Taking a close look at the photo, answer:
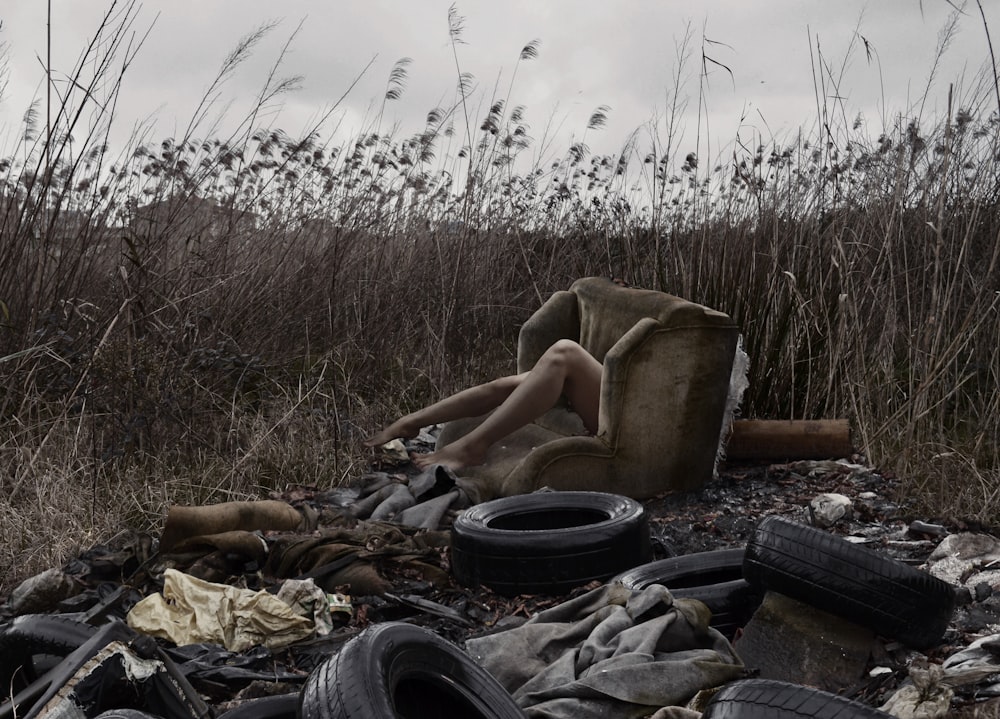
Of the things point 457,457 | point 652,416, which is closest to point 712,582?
point 652,416

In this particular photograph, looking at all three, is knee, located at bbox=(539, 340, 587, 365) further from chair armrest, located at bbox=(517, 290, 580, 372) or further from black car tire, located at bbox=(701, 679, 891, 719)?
black car tire, located at bbox=(701, 679, 891, 719)

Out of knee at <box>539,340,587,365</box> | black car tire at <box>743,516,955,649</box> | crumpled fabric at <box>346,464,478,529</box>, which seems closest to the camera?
black car tire at <box>743,516,955,649</box>

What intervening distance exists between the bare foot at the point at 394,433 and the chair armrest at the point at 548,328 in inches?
31.9

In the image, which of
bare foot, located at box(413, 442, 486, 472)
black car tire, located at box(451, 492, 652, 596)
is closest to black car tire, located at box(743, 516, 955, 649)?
black car tire, located at box(451, 492, 652, 596)

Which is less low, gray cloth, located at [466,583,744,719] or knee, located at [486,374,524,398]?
knee, located at [486,374,524,398]

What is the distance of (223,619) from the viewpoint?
343cm

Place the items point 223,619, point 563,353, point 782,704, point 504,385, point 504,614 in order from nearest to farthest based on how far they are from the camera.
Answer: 1. point 782,704
2. point 223,619
3. point 504,614
4. point 563,353
5. point 504,385

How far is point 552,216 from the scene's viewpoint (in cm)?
865

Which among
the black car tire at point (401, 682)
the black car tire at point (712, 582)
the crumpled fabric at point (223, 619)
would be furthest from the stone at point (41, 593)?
the black car tire at point (712, 582)

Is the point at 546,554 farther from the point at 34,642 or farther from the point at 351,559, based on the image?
the point at 34,642

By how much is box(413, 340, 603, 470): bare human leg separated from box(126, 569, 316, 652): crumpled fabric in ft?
6.67

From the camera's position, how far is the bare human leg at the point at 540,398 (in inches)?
212

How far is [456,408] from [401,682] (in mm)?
3443

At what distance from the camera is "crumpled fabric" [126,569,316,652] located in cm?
340
